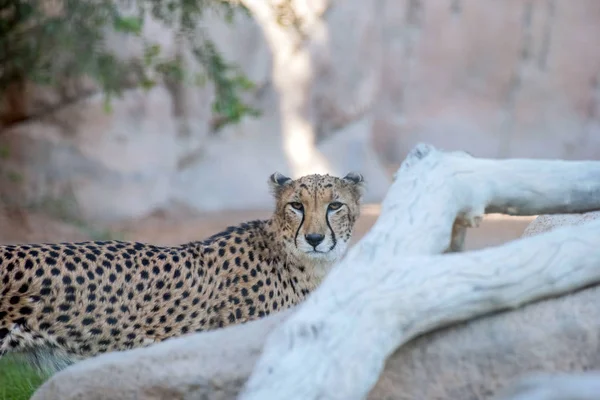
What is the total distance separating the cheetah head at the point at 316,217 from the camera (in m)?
4.11

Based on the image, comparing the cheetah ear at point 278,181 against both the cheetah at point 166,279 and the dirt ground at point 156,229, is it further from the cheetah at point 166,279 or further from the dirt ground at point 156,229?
the dirt ground at point 156,229

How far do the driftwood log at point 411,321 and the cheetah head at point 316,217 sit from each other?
1359mm

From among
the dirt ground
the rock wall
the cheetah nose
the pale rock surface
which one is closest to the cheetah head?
the cheetah nose

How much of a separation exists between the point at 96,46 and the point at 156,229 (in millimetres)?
2350

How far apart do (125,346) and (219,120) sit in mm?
5548

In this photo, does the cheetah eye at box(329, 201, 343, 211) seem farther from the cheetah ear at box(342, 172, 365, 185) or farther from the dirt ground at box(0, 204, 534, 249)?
the dirt ground at box(0, 204, 534, 249)

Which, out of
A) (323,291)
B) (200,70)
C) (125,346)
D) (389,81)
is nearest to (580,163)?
(323,291)

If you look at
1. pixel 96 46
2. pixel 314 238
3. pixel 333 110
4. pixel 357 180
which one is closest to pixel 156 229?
pixel 96 46

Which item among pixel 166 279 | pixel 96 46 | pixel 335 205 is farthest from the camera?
pixel 96 46

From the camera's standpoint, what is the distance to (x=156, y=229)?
8656 mm

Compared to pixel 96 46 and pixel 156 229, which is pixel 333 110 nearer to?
pixel 156 229

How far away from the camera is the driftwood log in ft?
7.64

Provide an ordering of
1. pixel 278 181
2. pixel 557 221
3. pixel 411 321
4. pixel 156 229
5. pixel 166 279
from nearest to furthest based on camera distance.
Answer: pixel 411 321
pixel 557 221
pixel 166 279
pixel 278 181
pixel 156 229

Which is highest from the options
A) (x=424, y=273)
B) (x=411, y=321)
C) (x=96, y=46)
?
(x=96, y=46)
